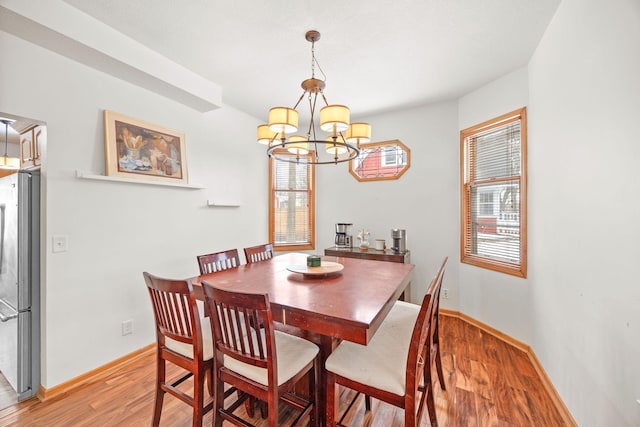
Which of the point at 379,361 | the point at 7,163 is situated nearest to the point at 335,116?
the point at 379,361

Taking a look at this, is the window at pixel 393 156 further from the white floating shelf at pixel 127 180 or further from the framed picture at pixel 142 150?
the framed picture at pixel 142 150

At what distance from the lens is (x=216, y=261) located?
2.20 metres

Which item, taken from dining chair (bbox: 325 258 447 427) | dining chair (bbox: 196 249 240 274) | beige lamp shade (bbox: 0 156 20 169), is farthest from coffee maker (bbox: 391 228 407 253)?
beige lamp shade (bbox: 0 156 20 169)

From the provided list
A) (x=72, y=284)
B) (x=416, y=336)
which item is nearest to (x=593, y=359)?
(x=416, y=336)

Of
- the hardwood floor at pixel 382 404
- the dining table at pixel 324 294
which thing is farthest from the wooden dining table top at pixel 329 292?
the hardwood floor at pixel 382 404

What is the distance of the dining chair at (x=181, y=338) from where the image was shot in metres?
1.38

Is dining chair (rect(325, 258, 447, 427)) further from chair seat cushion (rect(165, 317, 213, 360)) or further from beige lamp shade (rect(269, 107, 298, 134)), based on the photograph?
beige lamp shade (rect(269, 107, 298, 134))

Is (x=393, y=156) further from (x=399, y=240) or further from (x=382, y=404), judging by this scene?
(x=382, y=404)

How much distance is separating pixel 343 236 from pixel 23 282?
3.21 m

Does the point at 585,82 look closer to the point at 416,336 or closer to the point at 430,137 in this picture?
the point at 416,336

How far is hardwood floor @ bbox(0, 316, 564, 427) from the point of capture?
5.54 ft

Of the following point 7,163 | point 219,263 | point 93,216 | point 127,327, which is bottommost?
point 127,327

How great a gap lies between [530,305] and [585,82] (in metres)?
1.98

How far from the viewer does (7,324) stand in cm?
200
